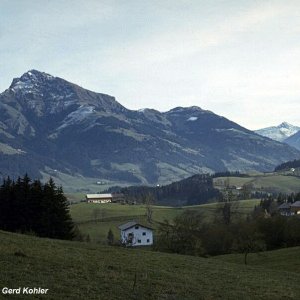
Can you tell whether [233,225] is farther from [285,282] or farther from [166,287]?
[166,287]

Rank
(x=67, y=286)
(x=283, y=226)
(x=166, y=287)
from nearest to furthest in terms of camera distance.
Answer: (x=67, y=286) < (x=166, y=287) < (x=283, y=226)

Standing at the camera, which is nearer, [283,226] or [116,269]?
[116,269]

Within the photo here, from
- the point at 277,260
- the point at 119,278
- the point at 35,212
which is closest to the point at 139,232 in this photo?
the point at 35,212

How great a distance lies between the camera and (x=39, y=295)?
22578mm

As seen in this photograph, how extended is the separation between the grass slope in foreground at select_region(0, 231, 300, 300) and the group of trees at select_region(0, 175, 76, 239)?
3360cm

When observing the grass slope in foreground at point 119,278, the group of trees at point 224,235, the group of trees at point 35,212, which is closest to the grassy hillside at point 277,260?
the group of trees at point 224,235

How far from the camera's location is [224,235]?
11206 centimetres

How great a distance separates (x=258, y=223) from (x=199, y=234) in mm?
14804

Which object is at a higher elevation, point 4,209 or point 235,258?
point 4,209

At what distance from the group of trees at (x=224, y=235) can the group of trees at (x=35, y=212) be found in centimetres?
2390

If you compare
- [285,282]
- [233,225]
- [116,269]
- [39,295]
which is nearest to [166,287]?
[116,269]

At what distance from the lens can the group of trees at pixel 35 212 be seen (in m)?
76.6

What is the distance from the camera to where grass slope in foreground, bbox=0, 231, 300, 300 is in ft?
84.1

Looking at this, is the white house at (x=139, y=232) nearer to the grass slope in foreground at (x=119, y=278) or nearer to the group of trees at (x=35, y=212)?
the group of trees at (x=35, y=212)
